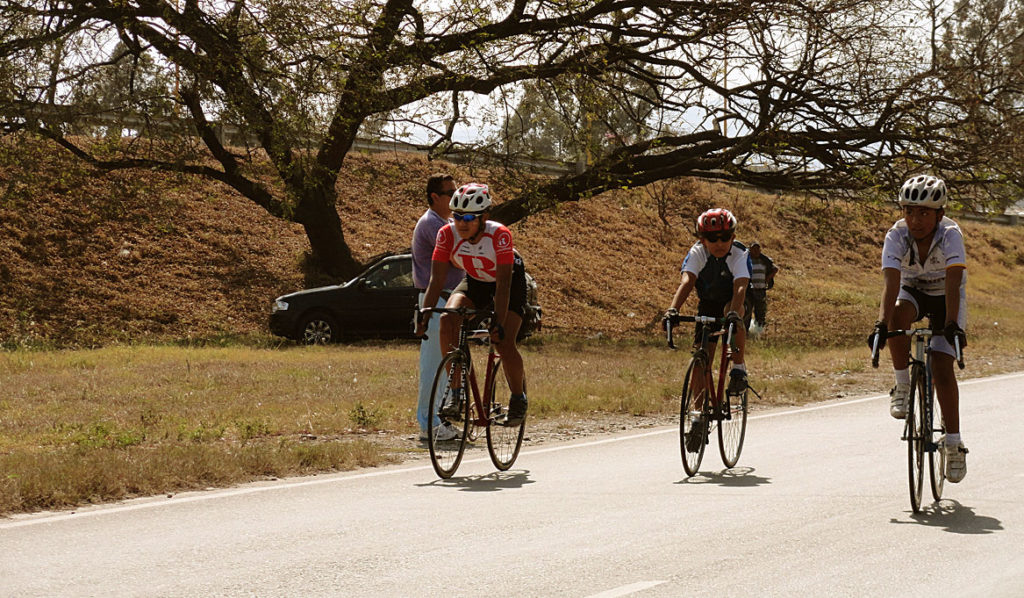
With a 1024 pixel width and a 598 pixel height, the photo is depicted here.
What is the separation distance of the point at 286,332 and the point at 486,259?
13503mm

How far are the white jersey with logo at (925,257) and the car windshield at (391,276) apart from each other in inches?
591

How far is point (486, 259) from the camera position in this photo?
29.1 ft

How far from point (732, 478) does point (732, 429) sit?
24.0 inches

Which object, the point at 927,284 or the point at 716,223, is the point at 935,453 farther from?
the point at 716,223

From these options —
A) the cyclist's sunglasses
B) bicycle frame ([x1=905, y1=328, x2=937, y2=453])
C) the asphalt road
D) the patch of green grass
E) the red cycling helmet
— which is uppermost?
the red cycling helmet

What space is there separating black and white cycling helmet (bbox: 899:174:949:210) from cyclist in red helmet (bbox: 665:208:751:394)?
158 centimetres

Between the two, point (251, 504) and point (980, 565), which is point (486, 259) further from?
point (980, 565)

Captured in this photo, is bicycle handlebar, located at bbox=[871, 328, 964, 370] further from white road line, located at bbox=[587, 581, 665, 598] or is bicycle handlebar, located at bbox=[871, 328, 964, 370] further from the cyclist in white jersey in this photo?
white road line, located at bbox=[587, 581, 665, 598]

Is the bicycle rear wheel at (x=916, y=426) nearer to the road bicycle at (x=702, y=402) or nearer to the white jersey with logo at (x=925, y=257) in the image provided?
the white jersey with logo at (x=925, y=257)

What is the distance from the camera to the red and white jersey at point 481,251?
878cm

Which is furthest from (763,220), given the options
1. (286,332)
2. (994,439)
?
(994,439)

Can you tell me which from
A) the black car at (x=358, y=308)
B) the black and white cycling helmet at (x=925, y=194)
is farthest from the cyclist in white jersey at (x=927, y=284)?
the black car at (x=358, y=308)

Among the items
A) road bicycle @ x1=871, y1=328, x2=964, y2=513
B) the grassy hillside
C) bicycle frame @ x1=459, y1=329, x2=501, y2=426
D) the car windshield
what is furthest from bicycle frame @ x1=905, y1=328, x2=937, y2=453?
the grassy hillside

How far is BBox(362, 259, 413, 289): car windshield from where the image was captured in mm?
22125
